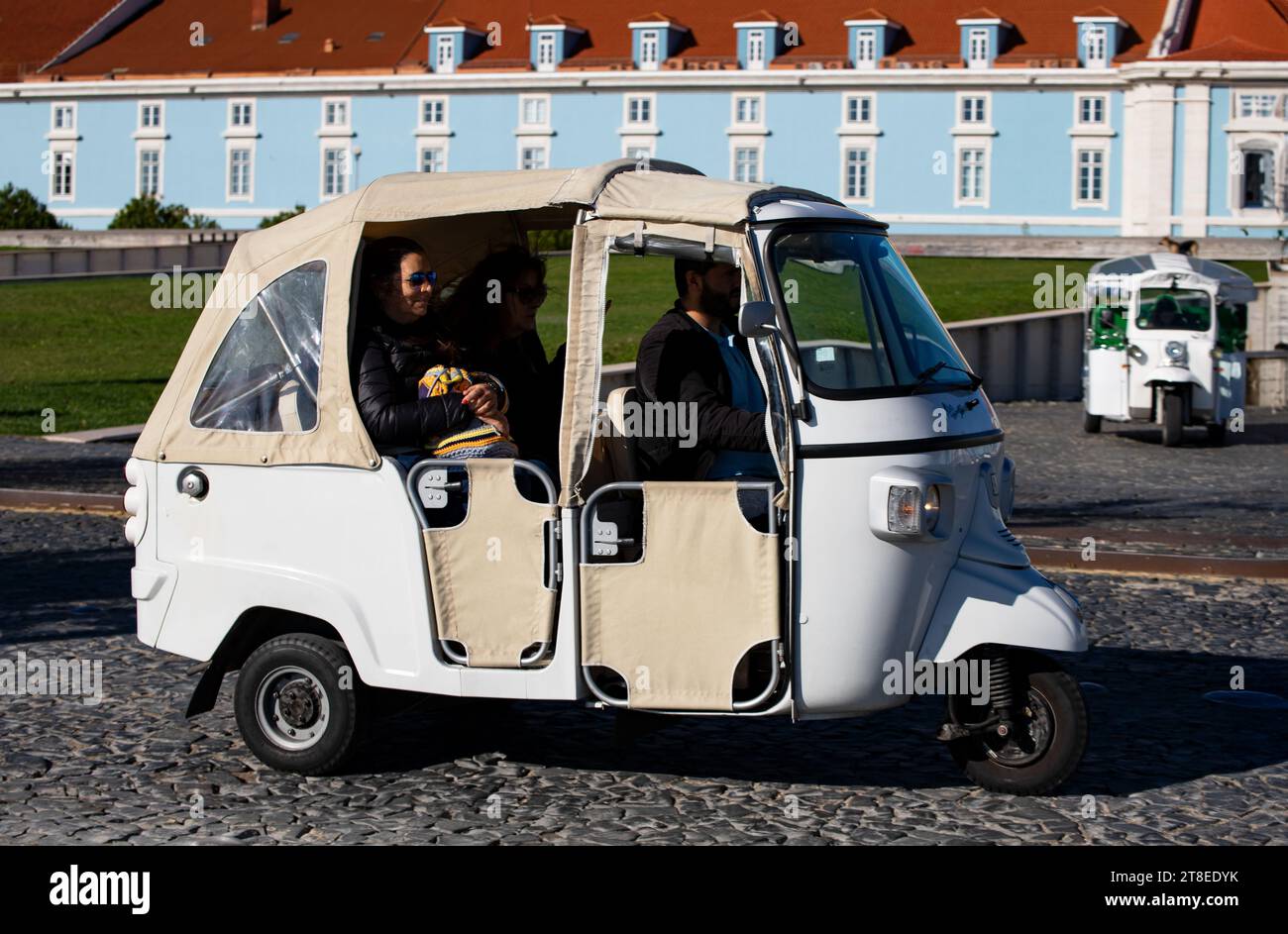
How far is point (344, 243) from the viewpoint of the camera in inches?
274

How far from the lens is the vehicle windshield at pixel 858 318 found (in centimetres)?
643

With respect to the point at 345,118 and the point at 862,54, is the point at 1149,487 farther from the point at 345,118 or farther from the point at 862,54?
the point at 345,118

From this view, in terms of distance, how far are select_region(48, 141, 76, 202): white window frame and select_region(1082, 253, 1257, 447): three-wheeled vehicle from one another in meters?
71.8

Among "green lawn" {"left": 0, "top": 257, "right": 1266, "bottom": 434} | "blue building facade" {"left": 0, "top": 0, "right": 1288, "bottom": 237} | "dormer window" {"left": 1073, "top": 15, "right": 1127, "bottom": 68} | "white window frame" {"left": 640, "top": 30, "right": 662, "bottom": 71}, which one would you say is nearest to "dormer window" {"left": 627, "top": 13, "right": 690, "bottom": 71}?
"white window frame" {"left": 640, "top": 30, "right": 662, "bottom": 71}

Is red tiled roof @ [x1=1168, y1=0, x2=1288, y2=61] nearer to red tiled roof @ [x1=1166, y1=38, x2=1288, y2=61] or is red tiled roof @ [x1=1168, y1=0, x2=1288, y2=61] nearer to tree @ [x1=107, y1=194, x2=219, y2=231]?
red tiled roof @ [x1=1166, y1=38, x2=1288, y2=61]

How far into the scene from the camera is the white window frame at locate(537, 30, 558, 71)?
80.0 meters

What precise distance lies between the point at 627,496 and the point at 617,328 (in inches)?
906

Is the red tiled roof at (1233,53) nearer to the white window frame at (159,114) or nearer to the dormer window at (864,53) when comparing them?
the dormer window at (864,53)

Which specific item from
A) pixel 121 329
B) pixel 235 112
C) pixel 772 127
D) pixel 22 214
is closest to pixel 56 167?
pixel 235 112

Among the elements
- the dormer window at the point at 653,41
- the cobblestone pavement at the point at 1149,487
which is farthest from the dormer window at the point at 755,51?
the cobblestone pavement at the point at 1149,487

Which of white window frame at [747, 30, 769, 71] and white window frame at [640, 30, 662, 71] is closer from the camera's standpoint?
white window frame at [747, 30, 769, 71]

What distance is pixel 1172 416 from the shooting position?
894 inches

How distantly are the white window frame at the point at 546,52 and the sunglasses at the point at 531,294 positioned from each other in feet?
242
